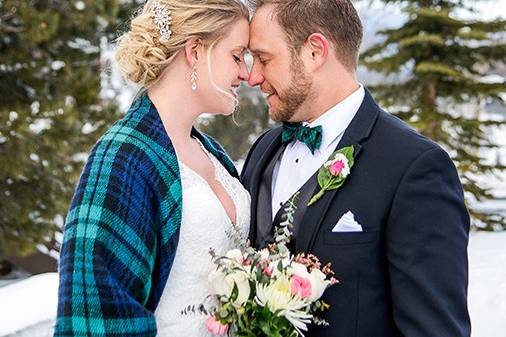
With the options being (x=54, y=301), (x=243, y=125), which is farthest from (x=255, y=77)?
(x=243, y=125)

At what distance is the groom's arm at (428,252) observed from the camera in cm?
196

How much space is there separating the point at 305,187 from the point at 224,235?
31 centimetres

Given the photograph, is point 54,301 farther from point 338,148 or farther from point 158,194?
point 338,148

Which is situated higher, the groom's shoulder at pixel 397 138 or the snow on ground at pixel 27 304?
the groom's shoulder at pixel 397 138

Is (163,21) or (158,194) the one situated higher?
(163,21)

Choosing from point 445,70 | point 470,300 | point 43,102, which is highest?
point 43,102

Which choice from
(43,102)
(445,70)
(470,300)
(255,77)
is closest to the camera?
(255,77)

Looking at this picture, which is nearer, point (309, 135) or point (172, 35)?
point (172, 35)

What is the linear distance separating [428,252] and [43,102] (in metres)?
5.55

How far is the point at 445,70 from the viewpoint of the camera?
7.95 meters

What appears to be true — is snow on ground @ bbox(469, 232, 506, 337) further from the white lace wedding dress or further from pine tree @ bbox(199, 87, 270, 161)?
pine tree @ bbox(199, 87, 270, 161)

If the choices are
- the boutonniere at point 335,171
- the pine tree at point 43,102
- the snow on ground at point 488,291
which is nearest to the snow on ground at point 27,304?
the boutonniere at point 335,171

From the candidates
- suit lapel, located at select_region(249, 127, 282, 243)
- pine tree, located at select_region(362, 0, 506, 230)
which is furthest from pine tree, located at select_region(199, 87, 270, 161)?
suit lapel, located at select_region(249, 127, 282, 243)

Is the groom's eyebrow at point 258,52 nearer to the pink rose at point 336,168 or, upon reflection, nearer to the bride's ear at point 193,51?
the bride's ear at point 193,51
